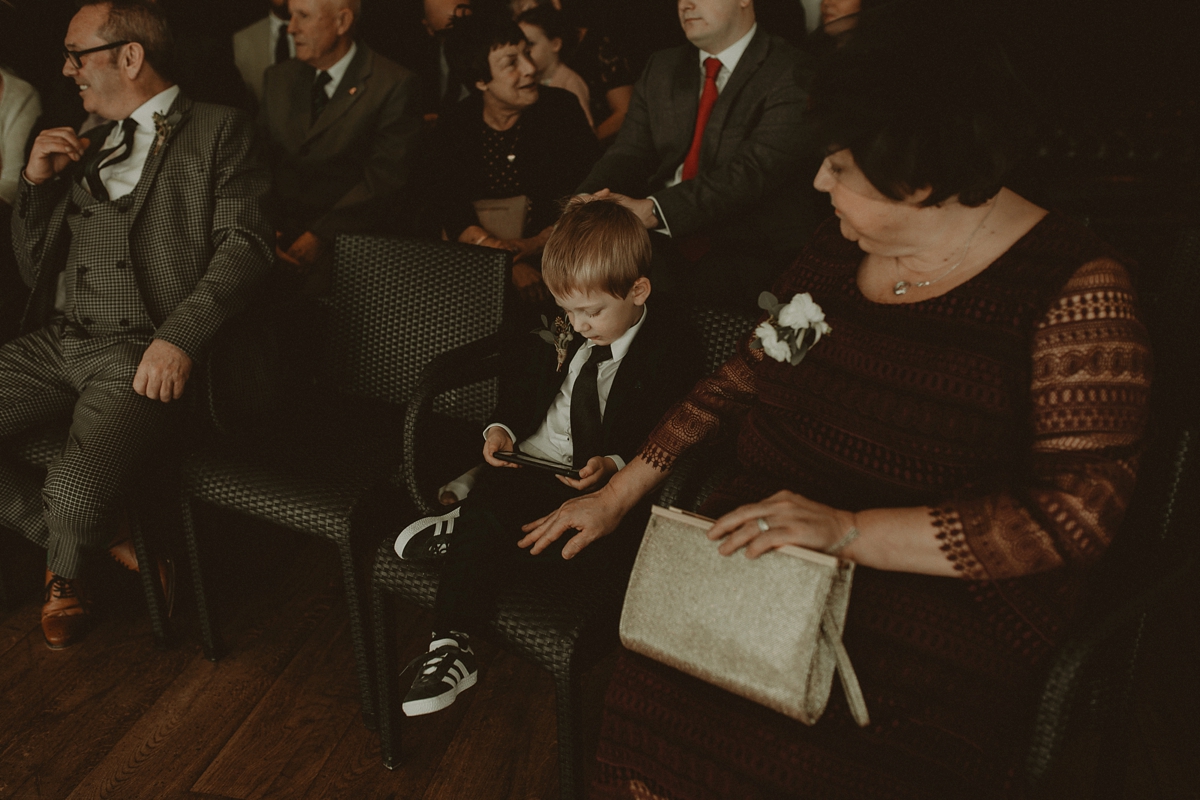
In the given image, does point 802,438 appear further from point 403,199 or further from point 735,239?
point 403,199

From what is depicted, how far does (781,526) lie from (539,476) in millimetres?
676

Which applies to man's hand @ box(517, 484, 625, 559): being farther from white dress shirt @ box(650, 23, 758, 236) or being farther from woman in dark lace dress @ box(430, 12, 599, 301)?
woman in dark lace dress @ box(430, 12, 599, 301)

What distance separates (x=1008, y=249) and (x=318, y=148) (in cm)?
252

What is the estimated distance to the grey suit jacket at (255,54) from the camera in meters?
3.61

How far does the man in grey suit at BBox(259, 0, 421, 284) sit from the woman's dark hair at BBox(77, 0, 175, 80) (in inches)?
27.6

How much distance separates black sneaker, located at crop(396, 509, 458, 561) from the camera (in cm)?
148

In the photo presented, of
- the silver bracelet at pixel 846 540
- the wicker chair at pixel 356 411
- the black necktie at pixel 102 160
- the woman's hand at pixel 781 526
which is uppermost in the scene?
the black necktie at pixel 102 160

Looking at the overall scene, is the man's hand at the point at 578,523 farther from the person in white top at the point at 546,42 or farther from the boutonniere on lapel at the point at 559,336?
the person in white top at the point at 546,42

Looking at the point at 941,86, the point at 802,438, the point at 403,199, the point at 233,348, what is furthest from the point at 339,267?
the point at 941,86

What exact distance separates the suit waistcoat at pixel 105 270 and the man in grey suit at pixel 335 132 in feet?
2.44

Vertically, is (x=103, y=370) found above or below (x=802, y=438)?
below

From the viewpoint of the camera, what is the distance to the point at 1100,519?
1.03 m

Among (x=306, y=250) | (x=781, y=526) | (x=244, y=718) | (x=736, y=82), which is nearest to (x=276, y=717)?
(x=244, y=718)

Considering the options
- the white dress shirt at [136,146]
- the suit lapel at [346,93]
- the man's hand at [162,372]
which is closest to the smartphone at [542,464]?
the man's hand at [162,372]
